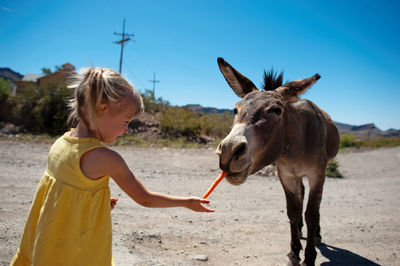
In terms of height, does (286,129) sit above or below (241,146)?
above

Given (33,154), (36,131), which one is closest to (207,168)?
(33,154)

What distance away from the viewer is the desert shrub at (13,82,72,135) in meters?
17.5

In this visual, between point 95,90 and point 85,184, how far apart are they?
1.92 feet

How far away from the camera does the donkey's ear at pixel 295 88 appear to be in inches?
120

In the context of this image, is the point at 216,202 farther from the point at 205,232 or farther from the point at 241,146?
the point at 241,146

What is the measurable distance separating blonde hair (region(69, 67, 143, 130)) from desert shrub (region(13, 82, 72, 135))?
1739 cm

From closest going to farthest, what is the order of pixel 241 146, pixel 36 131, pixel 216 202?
pixel 241 146, pixel 216 202, pixel 36 131

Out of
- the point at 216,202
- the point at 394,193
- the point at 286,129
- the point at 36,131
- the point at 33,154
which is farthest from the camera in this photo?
the point at 36,131

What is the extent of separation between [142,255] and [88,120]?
2.34 meters

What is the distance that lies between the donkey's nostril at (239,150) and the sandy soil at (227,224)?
1770 millimetres

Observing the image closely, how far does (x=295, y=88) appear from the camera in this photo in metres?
3.09

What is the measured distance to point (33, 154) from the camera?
391 inches

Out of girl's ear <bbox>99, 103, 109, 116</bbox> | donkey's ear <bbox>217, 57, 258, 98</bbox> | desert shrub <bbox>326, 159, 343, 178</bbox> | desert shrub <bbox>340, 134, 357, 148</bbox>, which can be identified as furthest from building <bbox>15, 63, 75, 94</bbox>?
desert shrub <bbox>340, 134, 357, 148</bbox>

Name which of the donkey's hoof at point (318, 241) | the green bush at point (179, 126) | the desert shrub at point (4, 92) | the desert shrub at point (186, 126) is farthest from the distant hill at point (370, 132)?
the donkey's hoof at point (318, 241)
